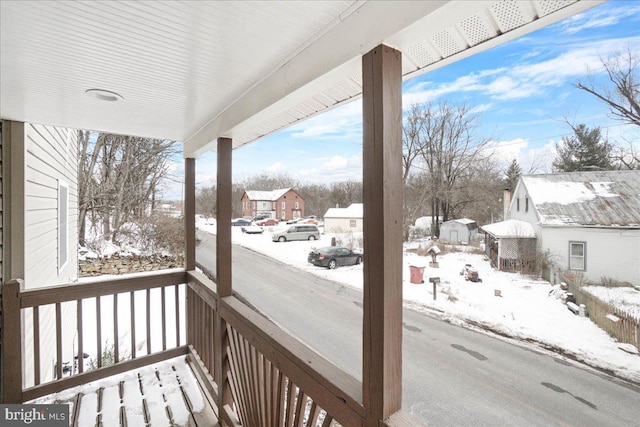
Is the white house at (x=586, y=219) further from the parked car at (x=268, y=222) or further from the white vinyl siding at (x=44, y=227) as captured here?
the parked car at (x=268, y=222)

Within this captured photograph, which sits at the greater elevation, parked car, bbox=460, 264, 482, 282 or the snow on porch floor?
parked car, bbox=460, 264, 482, 282

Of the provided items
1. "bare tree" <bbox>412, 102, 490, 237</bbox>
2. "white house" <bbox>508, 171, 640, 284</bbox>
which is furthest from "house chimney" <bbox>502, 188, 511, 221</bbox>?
"bare tree" <bbox>412, 102, 490, 237</bbox>

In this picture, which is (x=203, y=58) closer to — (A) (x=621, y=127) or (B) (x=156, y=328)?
(A) (x=621, y=127)

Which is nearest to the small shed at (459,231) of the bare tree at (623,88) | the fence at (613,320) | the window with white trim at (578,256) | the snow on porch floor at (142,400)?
the window with white trim at (578,256)

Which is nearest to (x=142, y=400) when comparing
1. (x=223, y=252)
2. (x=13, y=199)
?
(x=223, y=252)

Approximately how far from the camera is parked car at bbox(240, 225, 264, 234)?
13680 mm

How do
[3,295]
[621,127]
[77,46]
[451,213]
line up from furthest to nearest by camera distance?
[451,213] → [621,127] → [3,295] → [77,46]

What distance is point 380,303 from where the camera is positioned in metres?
0.83

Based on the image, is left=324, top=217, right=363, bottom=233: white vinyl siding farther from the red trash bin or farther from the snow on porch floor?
the snow on porch floor

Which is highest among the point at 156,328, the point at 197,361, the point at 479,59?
the point at 479,59

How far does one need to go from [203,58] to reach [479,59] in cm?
518

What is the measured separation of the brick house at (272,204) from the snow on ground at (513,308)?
505 centimetres

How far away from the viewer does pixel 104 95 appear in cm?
163

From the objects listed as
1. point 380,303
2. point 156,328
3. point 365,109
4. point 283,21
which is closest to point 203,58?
point 283,21
